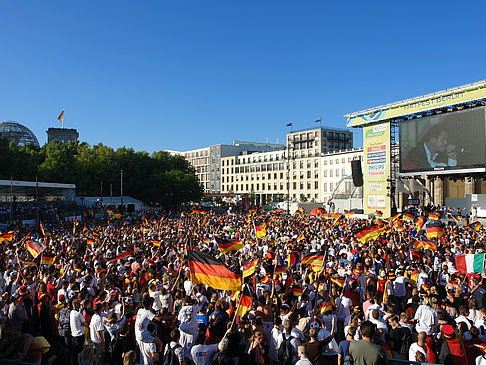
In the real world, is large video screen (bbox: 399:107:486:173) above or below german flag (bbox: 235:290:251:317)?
above

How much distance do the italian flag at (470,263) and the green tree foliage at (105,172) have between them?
61698mm

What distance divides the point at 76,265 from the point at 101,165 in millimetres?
60543

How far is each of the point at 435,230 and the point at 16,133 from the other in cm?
11984

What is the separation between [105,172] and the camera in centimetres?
7062

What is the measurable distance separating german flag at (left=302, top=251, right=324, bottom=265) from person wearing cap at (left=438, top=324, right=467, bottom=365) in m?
5.03

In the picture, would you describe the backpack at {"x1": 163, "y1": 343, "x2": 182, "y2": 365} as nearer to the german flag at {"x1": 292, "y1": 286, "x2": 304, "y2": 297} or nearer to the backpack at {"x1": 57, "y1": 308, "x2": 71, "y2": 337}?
the backpack at {"x1": 57, "y1": 308, "x2": 71, "y2": 337}

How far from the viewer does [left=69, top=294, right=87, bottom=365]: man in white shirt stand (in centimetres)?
752

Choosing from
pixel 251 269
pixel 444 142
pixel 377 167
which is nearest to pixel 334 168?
pixel 377 167

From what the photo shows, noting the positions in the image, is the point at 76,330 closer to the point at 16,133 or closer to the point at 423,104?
the point at 423,104

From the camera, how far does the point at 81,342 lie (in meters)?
7.54

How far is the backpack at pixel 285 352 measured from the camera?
620 cm

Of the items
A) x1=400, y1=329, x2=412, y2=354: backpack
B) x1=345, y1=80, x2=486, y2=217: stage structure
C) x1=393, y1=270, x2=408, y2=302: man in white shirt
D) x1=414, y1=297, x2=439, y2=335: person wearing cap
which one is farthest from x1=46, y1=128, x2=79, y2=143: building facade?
x1=400, y1=329, x2=412, y2=354: backpack

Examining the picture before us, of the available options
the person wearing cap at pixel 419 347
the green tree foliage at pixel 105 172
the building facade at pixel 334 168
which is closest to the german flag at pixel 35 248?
the person wearing cap at pixel 419 347

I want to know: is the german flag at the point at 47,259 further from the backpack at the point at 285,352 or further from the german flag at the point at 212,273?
the backpack at the point at 285,352
